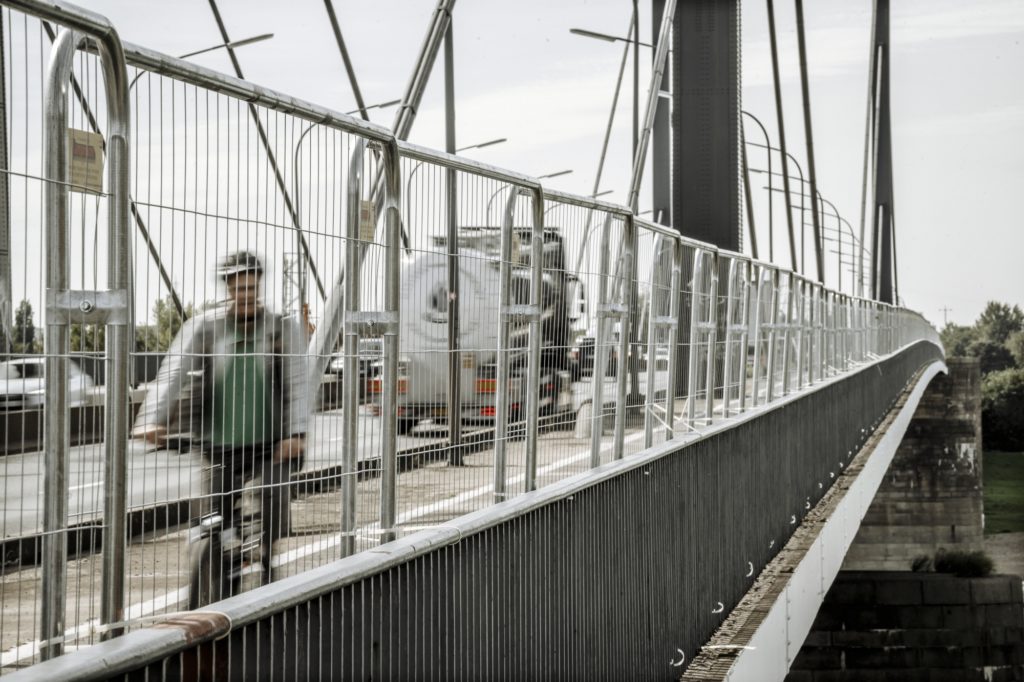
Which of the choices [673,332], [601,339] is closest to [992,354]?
[673,332]

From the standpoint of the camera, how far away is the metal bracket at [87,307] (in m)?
2.59

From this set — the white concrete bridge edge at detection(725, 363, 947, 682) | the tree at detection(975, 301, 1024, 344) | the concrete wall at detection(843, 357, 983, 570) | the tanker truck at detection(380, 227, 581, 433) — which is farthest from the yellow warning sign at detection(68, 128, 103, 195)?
the tree at detection(975, 301, 1024, 344)

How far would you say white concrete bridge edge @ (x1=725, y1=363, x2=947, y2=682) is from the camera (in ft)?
25.6

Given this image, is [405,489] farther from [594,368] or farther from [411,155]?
[594,368]

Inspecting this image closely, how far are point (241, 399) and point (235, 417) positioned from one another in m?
0.04

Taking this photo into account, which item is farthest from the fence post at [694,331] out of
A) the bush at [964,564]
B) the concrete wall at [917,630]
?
the bush at [964,564]

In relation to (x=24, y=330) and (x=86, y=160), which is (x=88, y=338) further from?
(x=86, y=160)

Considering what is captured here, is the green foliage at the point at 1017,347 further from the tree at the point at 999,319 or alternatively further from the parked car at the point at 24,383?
the parked car at the point at 24,383

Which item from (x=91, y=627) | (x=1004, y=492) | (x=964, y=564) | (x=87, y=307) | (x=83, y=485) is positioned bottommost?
(x=1004, y=492)

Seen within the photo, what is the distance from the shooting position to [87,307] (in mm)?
2660

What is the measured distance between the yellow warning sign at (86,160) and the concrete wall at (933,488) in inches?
1612

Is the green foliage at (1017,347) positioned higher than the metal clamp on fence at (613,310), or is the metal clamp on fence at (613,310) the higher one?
the green foliage at (1017,347)

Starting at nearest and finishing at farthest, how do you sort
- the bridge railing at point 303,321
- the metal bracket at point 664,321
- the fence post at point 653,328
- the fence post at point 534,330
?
the bridge railing at point 303,321, the fence post at point 534,330, the fence post at point 653,328, the metal bracket at point 664,321

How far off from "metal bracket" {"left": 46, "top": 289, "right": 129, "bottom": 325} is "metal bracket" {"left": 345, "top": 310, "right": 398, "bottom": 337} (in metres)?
1.14
